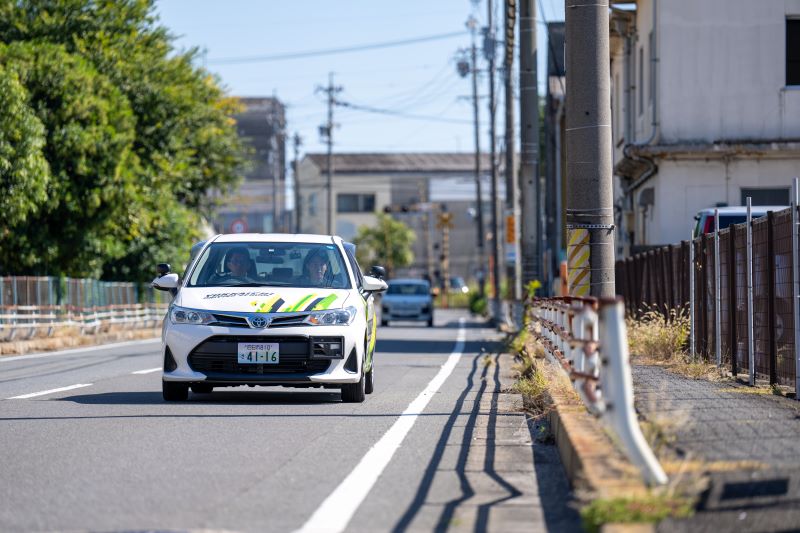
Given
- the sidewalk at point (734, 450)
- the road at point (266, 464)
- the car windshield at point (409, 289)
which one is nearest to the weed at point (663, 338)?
the road at point (266, 464)

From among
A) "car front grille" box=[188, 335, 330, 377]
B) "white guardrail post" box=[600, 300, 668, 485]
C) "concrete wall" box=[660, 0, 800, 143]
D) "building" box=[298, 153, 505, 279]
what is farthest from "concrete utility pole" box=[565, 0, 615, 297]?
"building" box=[298, 153, 505, 279]

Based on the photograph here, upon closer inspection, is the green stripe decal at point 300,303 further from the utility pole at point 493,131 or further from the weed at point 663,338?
the utility pole at point 493,131

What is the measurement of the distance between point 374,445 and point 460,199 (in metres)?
92.3

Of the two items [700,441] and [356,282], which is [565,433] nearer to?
[700,441]

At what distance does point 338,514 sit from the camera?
271 inches

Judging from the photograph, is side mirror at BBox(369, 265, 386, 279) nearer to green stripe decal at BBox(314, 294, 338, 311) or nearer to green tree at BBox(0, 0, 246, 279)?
green stripe decal at BBox(314, 294, 338, 311)

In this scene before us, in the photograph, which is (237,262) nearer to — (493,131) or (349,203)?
(493,131)

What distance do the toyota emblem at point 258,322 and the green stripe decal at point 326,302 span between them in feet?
1.75

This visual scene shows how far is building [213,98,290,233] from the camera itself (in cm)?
8475

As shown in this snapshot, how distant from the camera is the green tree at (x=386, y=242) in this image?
9319 centimetres

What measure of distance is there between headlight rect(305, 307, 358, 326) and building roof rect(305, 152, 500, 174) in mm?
86038

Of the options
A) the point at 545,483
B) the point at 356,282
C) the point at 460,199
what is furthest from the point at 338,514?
the point at 460,199

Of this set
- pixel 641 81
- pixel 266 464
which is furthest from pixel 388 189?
pixel 266 464

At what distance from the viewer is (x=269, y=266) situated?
44.9 feet
